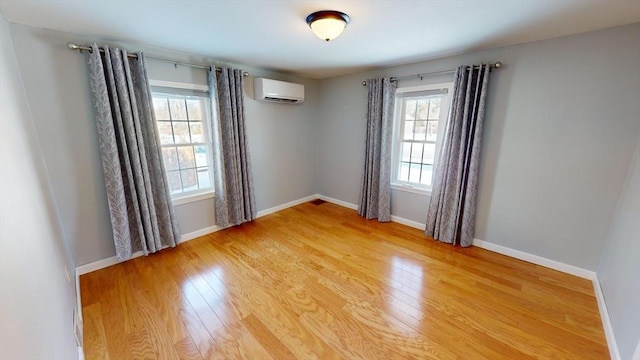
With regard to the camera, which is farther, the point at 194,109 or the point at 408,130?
the point at 408,130

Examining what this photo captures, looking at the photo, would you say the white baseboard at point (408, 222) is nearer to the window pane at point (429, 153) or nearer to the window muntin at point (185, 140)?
the window pane at point (429, 153)

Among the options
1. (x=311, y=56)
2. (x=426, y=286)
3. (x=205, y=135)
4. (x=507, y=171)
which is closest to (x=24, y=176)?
(x=205, y=135)

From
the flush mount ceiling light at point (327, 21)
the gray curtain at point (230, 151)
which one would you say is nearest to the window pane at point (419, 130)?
the flush mount ceiling light at point (327, 21)

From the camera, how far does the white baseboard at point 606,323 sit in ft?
5.05

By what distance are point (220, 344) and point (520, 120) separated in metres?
3.29

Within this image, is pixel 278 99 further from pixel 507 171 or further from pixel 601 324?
pixel 601 324

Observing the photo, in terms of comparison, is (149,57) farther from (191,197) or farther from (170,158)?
(191,197)

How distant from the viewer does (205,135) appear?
316cm

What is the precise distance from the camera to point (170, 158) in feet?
9.61

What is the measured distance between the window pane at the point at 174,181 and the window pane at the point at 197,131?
468 mm

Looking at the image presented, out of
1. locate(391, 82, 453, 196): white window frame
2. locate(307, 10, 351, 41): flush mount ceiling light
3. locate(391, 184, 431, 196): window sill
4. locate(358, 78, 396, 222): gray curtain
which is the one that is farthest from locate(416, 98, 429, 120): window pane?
locate(307, 10, 351, 41): flush mount ceiling light

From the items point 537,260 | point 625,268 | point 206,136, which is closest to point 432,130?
point 537,260

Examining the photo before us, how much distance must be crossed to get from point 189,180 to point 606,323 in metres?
4.10

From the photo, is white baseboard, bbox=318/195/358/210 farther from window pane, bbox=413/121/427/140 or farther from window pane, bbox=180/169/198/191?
window pane, bbox=180/169/198/191
